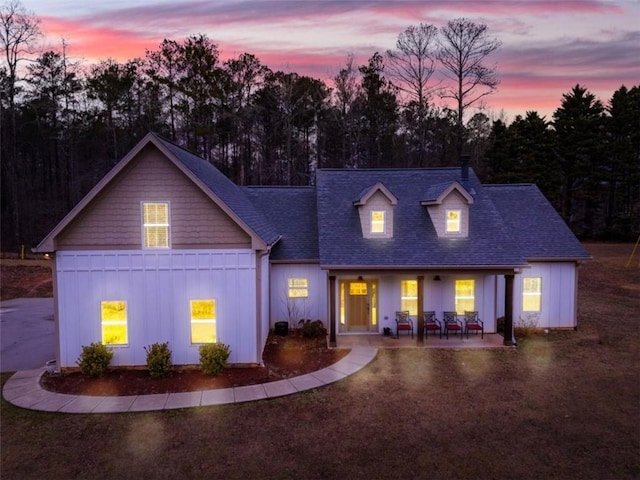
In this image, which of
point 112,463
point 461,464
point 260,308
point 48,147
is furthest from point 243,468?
point 48,147

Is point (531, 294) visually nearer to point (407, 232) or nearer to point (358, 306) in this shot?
point (407, 232)

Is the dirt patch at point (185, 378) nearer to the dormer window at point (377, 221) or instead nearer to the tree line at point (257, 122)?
the dormer window at point (377, 221)

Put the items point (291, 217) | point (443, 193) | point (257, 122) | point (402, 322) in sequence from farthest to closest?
point (257, 122), point (291, 217), point (443, 193), point (402, 322)

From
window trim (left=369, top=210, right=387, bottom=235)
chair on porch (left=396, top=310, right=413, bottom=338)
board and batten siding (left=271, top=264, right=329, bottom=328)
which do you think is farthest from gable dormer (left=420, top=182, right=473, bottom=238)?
board and batten siding (left=271, top=264, right=329, bottom=328)

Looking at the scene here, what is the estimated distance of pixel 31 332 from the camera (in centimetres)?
1700

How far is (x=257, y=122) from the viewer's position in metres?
36.9

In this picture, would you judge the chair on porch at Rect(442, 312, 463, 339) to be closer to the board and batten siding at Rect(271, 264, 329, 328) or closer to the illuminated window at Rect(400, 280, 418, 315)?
the illuminated window at Rect(400, 280, 418, 315)

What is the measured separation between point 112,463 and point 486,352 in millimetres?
12150

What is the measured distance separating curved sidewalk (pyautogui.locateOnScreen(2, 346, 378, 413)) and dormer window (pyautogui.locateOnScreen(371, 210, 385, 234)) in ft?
21.6

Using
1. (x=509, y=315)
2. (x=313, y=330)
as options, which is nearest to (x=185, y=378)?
(x=313, y=330)

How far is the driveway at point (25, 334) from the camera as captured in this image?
13695 millimetres

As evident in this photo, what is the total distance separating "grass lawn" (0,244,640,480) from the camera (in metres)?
7.40

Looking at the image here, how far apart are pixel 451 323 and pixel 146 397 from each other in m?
11.6

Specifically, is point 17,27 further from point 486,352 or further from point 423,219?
point 486,352
